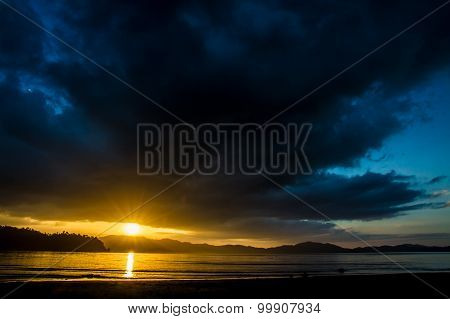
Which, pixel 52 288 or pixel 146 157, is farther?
pixel 146 157

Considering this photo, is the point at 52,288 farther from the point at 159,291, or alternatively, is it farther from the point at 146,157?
the point at 146,157

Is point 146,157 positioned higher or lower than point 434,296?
higher
